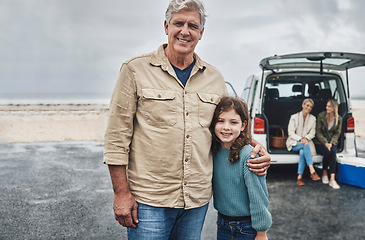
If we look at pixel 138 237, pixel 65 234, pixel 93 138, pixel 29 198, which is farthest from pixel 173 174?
pixel 93 138

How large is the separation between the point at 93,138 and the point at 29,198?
21.9 feet

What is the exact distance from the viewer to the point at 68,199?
4.42 metres

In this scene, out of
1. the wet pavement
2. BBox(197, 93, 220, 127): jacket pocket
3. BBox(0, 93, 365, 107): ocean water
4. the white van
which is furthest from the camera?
BBox(0, 93, 365, 107): ocean water

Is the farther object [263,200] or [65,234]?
[65,234]

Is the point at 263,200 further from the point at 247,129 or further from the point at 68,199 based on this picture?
the point at 68,199

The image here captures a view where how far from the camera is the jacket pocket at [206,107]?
1757 millimetres

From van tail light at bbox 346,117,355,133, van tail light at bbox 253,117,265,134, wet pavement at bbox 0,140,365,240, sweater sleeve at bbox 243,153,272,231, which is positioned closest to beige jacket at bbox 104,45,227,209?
sweater sleeve at bbox 243,153,272,231

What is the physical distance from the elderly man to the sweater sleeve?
30 centimetres

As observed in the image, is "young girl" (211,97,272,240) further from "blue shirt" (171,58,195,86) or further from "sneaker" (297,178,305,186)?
"sneaker" (297,178,305,186)

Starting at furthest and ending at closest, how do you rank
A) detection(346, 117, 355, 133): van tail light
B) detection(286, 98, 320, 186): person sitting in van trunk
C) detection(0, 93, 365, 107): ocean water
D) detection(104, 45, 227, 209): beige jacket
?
detection(0, 93, 365, 107): ocean water < detection(346, 117, 355, 133): van tail light < detection(286, 98, 320, 186): person sitting in van trunk < detection(104, 45, 227, 209): beige jacket

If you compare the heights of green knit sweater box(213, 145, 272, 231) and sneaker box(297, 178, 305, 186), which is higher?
green knit sweater box(213, 145, 272, 231)

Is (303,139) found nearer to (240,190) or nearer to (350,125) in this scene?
(350,125)

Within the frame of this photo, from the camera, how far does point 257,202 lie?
1.81 metres

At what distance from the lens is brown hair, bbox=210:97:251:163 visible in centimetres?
189
